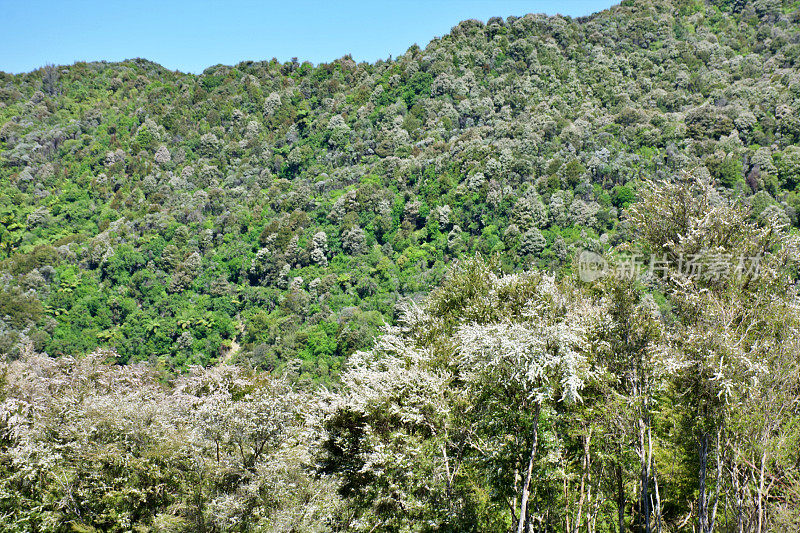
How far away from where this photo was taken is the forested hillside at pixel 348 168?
7444 centimetres

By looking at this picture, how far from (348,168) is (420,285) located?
4116 cm

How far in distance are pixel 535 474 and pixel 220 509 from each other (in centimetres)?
928

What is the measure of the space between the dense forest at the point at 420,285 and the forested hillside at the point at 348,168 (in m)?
0.63

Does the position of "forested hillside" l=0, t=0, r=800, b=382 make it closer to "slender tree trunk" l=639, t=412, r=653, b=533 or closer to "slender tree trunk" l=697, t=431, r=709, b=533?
"slender tree trunk" l=639, t=412, r=653, b=533

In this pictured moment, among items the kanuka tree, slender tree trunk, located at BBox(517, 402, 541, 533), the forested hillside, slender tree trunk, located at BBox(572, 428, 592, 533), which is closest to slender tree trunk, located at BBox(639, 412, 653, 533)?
the kanuka tree

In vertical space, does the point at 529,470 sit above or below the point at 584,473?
above

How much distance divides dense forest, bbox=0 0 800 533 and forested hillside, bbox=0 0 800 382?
0.63 metres

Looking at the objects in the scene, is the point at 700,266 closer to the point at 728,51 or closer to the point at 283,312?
the point at 283,312

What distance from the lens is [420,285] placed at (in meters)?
74.5

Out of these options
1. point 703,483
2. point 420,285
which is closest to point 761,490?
point 703,483

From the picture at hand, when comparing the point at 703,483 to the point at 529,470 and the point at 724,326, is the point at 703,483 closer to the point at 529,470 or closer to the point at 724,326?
the point at 724,326

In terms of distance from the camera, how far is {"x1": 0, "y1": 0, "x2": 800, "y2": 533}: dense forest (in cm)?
1157

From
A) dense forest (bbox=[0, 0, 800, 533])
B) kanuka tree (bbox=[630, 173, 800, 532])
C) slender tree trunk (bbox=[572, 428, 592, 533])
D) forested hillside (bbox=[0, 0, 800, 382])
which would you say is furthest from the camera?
forested hillside (bbox=[0, 0, 800, 382])

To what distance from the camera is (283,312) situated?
3034 inches
